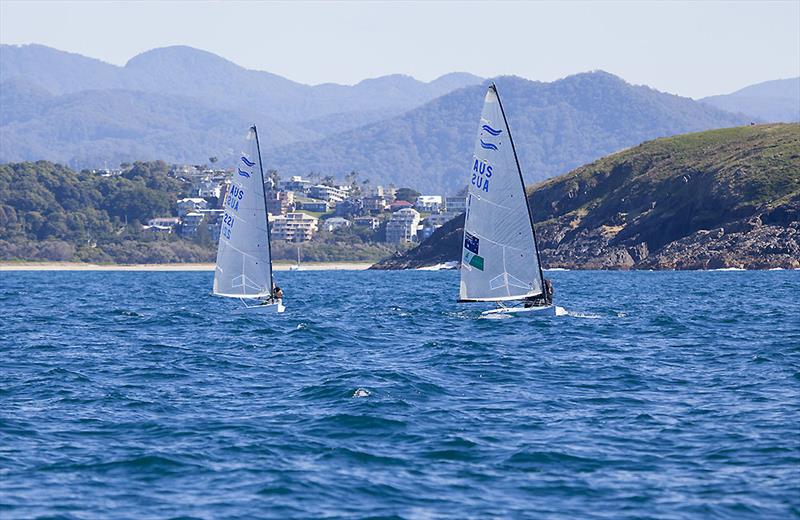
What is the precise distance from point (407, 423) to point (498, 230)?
2621cm

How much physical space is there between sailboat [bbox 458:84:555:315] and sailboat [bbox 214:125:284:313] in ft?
40.9

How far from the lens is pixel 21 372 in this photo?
3859 cm

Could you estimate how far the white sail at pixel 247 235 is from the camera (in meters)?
62.4

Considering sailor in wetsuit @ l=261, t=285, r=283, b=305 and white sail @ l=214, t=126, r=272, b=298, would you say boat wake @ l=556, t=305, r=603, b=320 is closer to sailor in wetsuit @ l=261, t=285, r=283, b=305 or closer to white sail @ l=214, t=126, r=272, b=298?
sailor in wetsuit @ l=261, t=285, r=283, b=305

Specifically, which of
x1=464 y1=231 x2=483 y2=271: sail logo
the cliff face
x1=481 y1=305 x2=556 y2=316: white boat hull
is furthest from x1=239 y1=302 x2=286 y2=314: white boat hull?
the cliff face

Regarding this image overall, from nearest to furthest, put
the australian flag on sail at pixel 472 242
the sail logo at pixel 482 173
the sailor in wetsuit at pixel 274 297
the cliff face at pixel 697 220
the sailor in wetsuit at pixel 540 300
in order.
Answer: the sail logo at pixel 482 173 → the australian flag on sail at pixel 472 242 → the sailor in wetsuit at pixel 540 300 → the sailor in wetsuit at pixel 274 297 → the cliff face at pixel 697 220

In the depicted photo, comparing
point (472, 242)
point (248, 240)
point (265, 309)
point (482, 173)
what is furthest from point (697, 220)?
point (482, 173)

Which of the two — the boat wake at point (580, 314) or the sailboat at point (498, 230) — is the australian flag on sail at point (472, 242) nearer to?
the sailboat at point (498, 230)

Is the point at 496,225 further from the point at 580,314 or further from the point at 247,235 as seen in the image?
the point at 247,235

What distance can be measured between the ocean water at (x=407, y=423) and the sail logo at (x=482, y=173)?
6172mm

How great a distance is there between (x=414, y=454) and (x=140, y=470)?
538 centimetres

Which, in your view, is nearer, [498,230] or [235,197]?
[498,230]

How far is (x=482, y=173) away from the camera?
52.4 metres

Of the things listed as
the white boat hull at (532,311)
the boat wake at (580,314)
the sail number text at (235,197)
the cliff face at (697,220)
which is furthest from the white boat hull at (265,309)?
the cliff face at (697,220)
